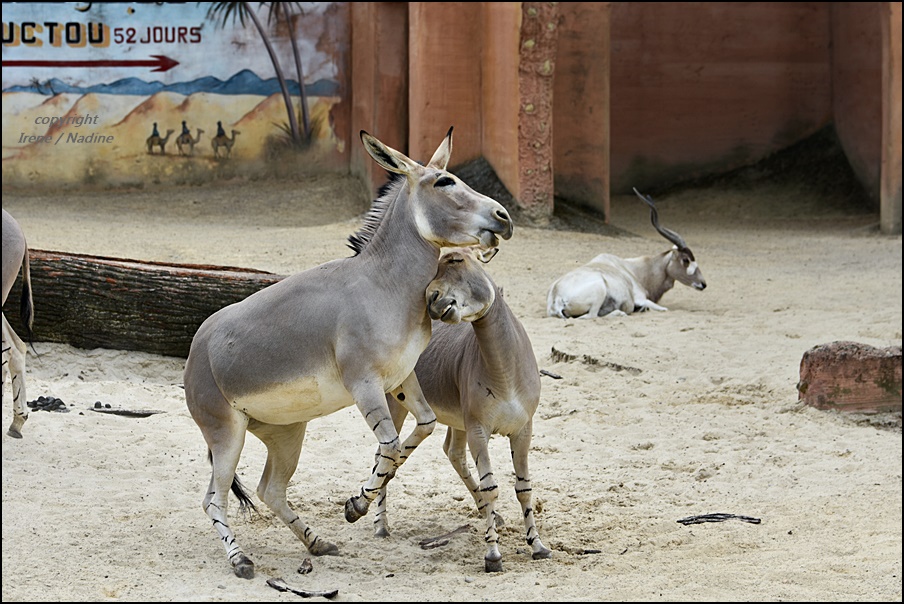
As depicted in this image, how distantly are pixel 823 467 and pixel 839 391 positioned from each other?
0.95 meters

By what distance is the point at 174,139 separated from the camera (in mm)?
15781

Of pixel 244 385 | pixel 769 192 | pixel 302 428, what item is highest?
pixel 244 385

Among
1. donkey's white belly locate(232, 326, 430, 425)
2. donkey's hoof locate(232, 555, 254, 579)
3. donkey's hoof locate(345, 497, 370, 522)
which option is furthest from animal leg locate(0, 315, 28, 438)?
donkey's hoof locate(345, 497, 370, 522)

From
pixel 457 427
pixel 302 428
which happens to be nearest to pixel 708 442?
pixel 457 427

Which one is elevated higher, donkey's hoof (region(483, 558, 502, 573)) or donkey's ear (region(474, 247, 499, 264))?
donkey's ear (region(474, 247, 499, 264))

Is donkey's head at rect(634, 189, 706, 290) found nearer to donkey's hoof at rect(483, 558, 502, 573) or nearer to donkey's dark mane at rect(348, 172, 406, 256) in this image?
donkey's dark mane at rect(348, 172, 406, 256)

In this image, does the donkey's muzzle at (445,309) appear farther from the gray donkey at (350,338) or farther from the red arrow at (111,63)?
the red arrow at (111,63)

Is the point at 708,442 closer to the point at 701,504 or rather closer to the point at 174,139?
the point at 701,504

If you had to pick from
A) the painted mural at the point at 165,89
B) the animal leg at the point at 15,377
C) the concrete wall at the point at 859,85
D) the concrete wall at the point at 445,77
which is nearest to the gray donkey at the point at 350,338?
the animal leg at the point at 15,377

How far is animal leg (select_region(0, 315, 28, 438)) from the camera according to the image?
614 cm

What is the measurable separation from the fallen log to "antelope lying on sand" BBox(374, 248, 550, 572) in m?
3.34

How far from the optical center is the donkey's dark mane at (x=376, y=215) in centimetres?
471

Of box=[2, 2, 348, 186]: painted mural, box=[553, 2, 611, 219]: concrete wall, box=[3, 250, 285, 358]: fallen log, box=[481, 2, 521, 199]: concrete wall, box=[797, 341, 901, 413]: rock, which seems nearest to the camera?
box=[797, 341, 901, 413]: rock

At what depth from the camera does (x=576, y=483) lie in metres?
5.85
